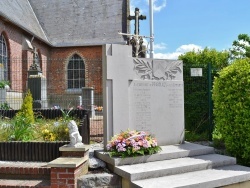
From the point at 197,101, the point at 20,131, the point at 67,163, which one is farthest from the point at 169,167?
the point at 197,101

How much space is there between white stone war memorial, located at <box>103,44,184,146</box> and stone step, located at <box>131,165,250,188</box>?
1300 millimetres

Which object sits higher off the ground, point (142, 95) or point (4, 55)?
point (4, 55)

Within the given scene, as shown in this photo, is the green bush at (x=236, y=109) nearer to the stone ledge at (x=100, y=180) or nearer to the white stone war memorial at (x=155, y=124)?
the white stone war memorial at (x=155, y=124)

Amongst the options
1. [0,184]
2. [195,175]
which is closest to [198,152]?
[195,175]

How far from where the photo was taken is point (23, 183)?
4.35 metres

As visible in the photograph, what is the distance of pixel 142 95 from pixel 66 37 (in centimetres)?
1756

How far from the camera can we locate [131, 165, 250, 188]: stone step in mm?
4188

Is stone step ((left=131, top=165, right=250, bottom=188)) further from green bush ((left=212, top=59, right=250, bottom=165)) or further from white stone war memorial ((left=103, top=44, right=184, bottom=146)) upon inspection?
white stone war memorial ((left=103, top=44, right=184, bottom=146))

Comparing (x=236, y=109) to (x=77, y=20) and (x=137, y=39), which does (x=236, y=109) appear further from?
(x=77, y=20)

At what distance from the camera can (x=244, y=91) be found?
18.9 feet

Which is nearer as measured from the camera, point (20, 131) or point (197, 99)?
point (20, 131)

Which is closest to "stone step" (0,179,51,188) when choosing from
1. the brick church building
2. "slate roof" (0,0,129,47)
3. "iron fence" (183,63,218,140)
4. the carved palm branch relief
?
the carved palm branch relief

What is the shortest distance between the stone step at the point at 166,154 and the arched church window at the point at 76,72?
1580 centimetres

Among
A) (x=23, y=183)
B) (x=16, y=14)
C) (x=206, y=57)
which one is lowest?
(x=23, y=183)
